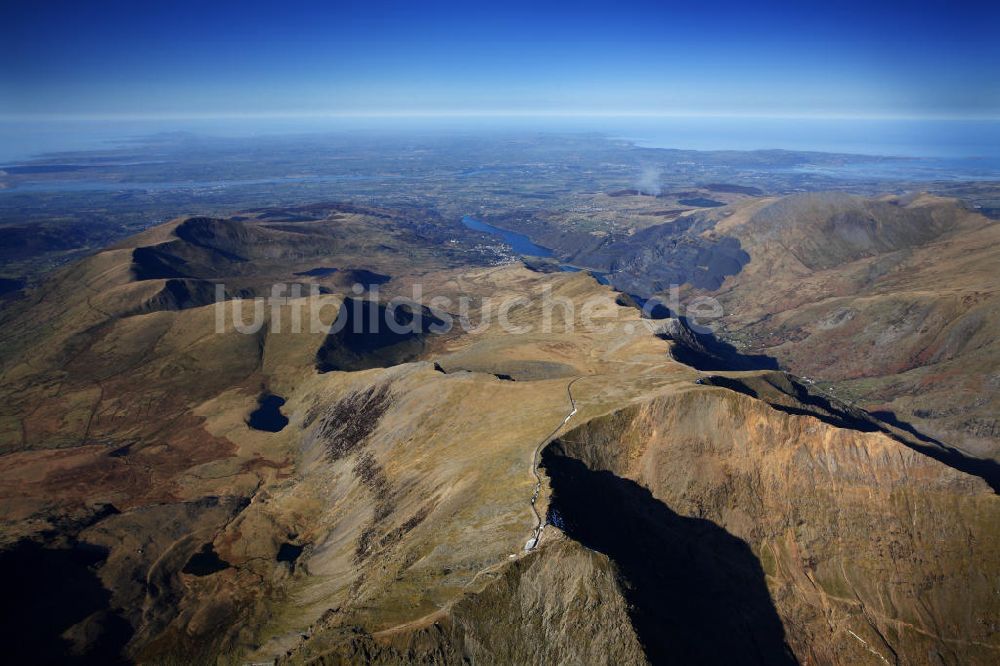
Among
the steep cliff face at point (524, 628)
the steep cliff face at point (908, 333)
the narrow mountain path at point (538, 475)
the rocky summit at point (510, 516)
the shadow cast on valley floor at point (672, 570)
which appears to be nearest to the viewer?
the steep cliff face at point (524, 628)

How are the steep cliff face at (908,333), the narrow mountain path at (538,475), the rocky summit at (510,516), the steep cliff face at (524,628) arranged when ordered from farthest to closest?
the steep cliff face at (908,333)
the narrow mountain path at (538,475)
the rocky summit at (510,516)
the steep cliff face at (524,628)

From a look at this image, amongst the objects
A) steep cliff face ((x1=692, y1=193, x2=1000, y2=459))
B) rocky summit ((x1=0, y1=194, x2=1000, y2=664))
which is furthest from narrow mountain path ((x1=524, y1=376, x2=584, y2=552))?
steep cliff face ((x1=692, y1=193, x2=1000, y2=459))

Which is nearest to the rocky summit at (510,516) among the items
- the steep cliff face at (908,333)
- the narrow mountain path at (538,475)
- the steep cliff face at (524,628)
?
the steep cliff face at (524,628)

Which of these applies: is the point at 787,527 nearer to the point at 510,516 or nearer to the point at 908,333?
the point at 510,516

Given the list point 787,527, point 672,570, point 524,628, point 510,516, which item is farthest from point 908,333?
point 524,628

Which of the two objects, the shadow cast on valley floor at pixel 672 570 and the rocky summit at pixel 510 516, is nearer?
the shadow cast on valley floor at pixel 672 570

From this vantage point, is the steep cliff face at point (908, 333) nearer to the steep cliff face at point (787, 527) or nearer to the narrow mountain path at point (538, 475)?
the steep cliff face at point (787, 527)

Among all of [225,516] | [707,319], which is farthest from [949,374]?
[225,516]
